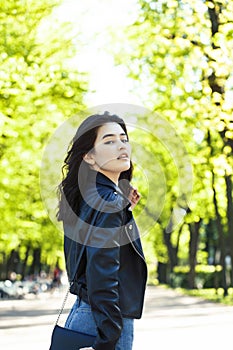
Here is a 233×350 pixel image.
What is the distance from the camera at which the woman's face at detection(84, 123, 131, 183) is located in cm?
377

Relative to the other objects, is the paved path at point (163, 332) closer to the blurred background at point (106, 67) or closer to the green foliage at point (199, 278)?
the blurred background at point (106, 67)

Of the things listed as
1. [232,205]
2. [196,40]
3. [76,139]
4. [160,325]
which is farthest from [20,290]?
[76,139]

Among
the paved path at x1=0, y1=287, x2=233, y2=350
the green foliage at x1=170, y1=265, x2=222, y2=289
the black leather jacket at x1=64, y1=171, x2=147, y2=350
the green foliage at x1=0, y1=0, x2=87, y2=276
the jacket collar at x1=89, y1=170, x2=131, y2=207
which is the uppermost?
the green foliage at x1=0, y1=0, x2=87, y2=276

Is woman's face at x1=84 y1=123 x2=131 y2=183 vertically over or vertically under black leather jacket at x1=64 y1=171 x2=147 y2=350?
over

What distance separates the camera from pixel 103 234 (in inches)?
135

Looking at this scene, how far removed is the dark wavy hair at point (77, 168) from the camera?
3.80 meters

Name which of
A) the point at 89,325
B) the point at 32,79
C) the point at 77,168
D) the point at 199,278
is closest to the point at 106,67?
the point at 32,79

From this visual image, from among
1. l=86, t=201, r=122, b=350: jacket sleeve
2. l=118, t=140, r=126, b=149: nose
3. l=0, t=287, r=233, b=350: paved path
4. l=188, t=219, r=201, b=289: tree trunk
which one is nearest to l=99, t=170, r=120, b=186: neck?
l=118, t=140, r=126, b=149: nose

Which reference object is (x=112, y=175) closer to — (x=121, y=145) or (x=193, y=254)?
(x=121, y=145)

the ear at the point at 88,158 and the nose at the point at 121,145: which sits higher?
the nose at the point at 121,145

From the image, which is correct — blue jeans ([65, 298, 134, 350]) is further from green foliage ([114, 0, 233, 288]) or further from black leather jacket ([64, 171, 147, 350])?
green foliage ([114, 0, 233, 288])

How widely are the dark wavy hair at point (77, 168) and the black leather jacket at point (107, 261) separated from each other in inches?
3.5

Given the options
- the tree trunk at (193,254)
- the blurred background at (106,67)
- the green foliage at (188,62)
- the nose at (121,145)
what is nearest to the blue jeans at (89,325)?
the nose at (121,145)

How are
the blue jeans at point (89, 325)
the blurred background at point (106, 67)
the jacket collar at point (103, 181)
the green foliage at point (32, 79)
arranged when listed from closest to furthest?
the blue jeans at point (89, 325), the jacket collar at point (103, 181), the blurred background at point (106, 67), the green foliage at point (32, 79)
